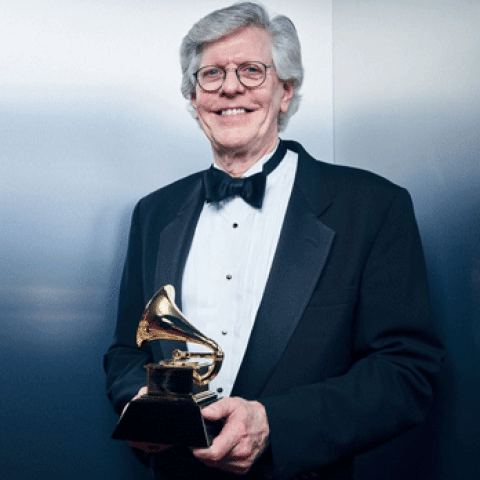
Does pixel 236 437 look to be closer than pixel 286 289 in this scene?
Yes

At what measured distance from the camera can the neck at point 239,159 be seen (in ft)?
5.23

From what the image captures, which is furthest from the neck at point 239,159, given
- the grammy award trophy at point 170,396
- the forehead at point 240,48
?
the grammy award trophy at point 170,396

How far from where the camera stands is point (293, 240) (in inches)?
54.2

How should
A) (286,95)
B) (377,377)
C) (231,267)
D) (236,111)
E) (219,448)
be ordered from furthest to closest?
(286,95)
(236,111)
(231,267)
(377,377)
(219,448)

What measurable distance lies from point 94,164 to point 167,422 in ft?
3.41

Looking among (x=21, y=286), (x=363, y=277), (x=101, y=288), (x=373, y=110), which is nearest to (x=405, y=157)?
(x=373, y=110)

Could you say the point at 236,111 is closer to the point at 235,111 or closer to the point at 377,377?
the point at 235,111

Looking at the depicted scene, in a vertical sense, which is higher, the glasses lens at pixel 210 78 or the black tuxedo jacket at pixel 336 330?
the glasses lens at pixel 210 78

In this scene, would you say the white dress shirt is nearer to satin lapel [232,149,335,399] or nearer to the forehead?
satin lapel [232,149,335,399]

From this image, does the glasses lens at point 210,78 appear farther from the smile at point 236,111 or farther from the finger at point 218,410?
the finger at point 218,410

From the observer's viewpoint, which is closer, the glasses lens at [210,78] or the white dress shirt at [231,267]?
the white dress shirt at [231,267]

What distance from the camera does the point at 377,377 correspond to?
124cm

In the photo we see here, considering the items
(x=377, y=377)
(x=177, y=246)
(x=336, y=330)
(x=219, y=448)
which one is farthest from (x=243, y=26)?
(x=219, y=448)

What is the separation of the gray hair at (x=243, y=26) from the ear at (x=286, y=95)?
0.01m
